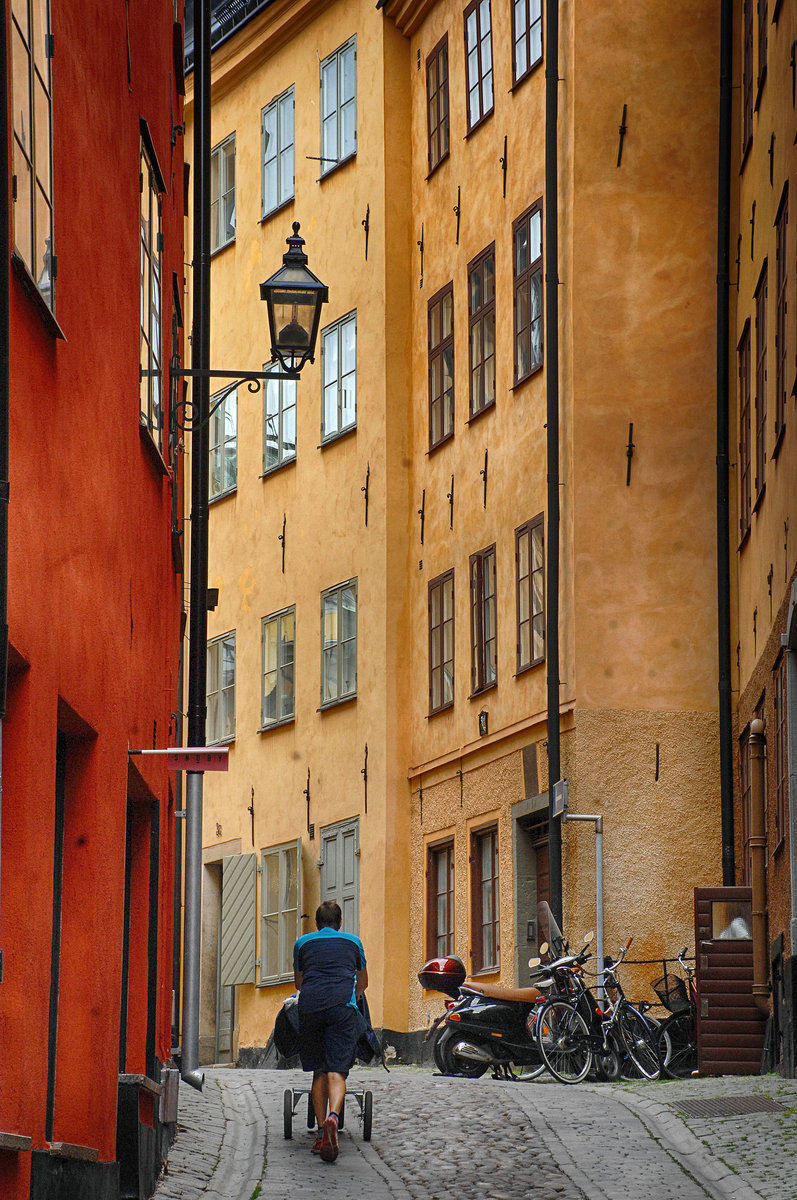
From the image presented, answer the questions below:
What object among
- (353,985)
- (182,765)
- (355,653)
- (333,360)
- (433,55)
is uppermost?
(433,55)

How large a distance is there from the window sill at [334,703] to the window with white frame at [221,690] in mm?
2917

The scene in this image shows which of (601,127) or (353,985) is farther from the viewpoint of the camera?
(601,127)

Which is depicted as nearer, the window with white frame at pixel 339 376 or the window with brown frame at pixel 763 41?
the window with brown frame at pixel 763 41

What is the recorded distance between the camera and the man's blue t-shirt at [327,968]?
1303 centimetres

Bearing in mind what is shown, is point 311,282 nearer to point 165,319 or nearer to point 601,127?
point 165,319

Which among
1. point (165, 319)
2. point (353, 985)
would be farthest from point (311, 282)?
point (353, 985)

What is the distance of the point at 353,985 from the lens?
13.2m

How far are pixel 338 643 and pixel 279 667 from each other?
A: 181cm

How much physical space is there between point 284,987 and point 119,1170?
1784 cm

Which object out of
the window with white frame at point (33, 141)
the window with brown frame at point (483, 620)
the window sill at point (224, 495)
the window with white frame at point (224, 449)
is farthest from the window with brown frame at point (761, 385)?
the window with white frame at point (224, 449)

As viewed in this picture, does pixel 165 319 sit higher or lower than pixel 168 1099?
higher

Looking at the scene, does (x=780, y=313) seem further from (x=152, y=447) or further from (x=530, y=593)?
(x=152, y=447)

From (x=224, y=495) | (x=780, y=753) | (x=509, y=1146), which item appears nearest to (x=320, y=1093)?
(x=509, y=1146)

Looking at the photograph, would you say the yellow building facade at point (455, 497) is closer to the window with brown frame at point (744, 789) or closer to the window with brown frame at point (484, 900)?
the window with brown frame at point (484, 900)
